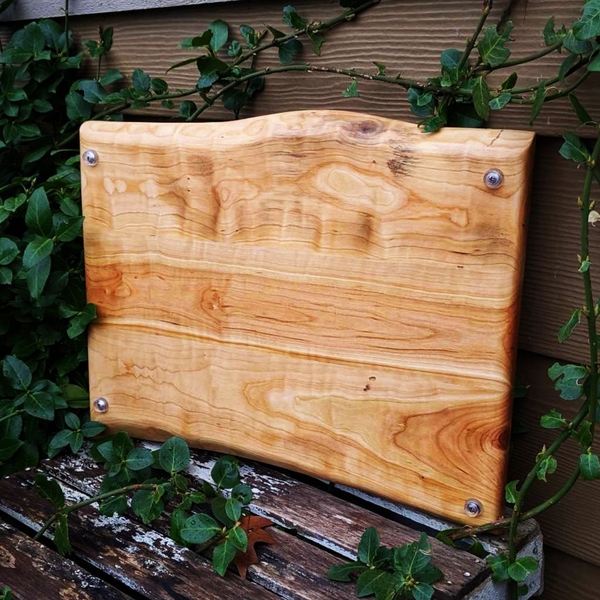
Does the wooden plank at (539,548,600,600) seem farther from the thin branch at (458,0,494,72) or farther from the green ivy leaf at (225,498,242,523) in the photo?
the thin branch at (458,0,494,72)

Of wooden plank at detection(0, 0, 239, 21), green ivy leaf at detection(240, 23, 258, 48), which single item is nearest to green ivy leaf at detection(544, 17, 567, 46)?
green ivy leaf at detection(240, 23, 258, 48)

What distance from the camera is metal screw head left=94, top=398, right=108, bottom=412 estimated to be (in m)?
1.50

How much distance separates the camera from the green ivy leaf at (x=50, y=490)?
123 centimetres

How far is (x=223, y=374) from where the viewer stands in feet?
4.45

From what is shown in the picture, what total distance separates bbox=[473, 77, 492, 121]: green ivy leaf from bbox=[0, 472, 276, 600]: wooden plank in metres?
0.73

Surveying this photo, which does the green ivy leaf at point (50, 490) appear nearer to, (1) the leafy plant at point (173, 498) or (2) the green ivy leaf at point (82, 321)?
(1) the leafy plant at point (173, 498)

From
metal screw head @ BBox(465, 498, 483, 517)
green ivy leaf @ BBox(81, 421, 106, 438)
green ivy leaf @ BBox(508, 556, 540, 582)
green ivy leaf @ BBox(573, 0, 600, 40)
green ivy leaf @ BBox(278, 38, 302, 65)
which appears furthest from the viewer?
green ivy leaf @ BBox(81, 421, 106, 438)

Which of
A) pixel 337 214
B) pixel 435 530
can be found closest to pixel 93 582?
pixel 435 530

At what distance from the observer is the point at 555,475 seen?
125cm

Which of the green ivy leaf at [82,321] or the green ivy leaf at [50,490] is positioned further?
the green ivy leaf at [82,321]

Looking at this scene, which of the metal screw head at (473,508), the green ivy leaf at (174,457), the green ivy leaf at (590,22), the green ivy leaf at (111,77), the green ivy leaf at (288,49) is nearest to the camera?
the green ivy leaf at (590,22)

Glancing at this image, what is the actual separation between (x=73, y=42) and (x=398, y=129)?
3.13 feet

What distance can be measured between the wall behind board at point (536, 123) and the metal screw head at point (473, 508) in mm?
186

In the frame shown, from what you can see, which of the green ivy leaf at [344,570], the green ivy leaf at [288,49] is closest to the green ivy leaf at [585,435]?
the green ivy leaf at [344,570]
